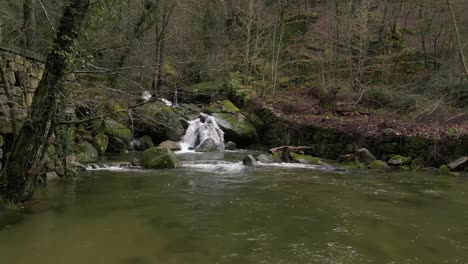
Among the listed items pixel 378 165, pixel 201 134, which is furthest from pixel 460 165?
pixel 201 134

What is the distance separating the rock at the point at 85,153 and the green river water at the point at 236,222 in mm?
2957

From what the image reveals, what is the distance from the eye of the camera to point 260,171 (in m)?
11.9

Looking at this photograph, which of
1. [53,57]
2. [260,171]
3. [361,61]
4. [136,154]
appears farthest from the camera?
[361,61]

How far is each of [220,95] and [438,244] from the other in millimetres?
17998

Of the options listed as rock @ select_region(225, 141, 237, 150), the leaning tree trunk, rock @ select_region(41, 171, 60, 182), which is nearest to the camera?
the leaning tree trunk

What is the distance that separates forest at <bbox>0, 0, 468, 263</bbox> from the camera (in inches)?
241

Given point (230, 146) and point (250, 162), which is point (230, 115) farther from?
point (250, 162)

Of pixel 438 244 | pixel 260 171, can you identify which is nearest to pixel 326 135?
pixel 260 171

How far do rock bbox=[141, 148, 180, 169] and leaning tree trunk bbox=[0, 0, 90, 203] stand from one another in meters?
5.72

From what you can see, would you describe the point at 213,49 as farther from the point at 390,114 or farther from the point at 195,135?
the point at 390,114

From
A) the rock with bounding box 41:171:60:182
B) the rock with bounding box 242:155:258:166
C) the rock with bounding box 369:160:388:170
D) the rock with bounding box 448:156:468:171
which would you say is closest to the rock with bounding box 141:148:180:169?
the rock with bounding box 242:155:258:166

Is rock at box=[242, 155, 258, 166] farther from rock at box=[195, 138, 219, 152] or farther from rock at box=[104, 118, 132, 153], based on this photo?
rock at box=[104, 118, 132, 153]

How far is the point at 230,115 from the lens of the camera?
66.2ft

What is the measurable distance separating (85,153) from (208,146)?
5769 millimetres
